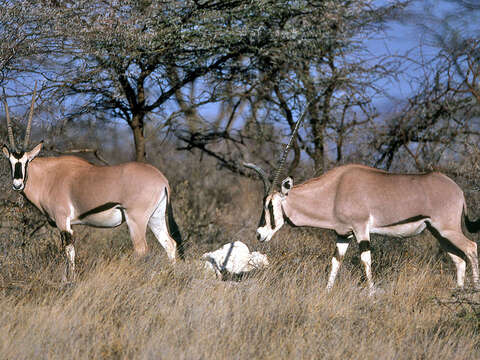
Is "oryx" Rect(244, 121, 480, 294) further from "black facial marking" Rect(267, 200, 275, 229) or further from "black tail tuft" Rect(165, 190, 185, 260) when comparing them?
"black tail tuft" Rect(165, 190, 185, 260)

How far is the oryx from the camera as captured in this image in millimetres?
6246

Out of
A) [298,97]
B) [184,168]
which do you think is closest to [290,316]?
[298,97]

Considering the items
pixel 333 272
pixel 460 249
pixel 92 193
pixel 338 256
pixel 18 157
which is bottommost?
pixel 333 272

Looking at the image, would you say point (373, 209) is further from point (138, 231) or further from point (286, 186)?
point (138, 231)

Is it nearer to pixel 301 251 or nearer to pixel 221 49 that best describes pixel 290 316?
pixel 301 251

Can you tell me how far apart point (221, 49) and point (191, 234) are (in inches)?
138

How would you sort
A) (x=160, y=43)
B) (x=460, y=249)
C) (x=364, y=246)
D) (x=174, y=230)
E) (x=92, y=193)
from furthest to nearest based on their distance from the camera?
(x=160, y=43) → (x=174, y=230) → (x=92, y=193) → (x=364, y=246) → (x=460, y=249)

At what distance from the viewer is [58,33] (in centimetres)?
721

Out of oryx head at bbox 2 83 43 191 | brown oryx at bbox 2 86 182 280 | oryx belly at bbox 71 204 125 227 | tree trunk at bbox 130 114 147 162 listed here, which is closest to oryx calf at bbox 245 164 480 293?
A: brown oryx at bbox 2 86 182 280

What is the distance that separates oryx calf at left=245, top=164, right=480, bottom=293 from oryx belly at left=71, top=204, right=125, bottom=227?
181cm

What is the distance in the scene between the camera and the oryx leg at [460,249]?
241 inches

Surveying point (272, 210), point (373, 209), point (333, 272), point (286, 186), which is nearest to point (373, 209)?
point (373, 209)

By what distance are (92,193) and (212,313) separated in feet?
9.10

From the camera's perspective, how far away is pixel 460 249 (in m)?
6.17
